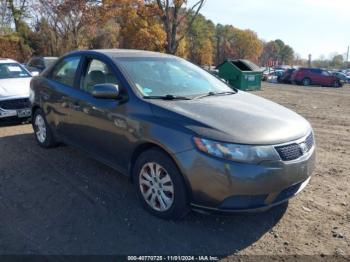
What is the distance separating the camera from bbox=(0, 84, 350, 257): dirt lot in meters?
3.11

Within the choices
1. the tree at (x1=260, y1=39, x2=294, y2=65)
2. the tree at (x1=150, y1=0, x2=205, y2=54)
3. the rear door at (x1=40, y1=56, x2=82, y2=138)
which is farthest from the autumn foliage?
the tree at (x1=260, y1=39, x2=294, y2=65)

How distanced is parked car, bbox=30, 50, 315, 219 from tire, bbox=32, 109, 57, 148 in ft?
2.25

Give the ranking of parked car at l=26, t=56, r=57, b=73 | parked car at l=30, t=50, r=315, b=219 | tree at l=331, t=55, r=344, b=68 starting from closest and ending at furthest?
parked car at l=30, t=50, r=315, b=219 < parked car at l=26, t=56, r=57, b=73 < tree at l=331, t=55, r=344, b=68

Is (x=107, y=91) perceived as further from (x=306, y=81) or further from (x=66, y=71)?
(x=306, y=81)

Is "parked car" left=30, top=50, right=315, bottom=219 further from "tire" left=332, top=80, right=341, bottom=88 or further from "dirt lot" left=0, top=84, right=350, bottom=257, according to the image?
"tire" left=332, top=80, right=341, bottom=88

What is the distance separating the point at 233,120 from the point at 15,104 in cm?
552

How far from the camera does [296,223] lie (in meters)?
3.55

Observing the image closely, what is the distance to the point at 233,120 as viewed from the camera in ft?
11.0

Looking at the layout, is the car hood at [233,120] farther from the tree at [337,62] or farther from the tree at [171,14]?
the tree at [337,62]

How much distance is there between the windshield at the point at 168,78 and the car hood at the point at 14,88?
4.15 metres

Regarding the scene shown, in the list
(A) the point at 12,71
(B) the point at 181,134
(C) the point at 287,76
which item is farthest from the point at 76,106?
(C) the point at 287,76

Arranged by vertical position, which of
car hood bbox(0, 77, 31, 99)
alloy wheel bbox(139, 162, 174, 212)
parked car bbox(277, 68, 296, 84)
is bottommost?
parked car bbox(277, 68, 296, 84)

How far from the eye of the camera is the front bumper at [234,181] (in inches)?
118

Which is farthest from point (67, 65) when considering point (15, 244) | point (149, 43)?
point (149, 43)
